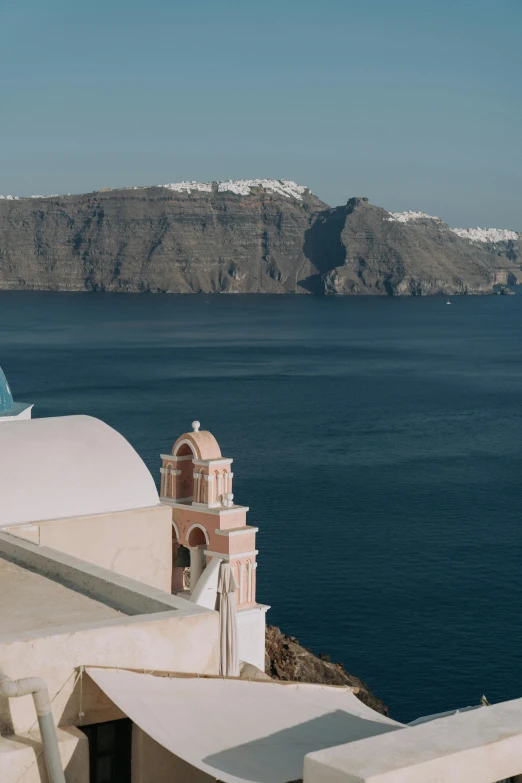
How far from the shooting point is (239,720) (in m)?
9.41

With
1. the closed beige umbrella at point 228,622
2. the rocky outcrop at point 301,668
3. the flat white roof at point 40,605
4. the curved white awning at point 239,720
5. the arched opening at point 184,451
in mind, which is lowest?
the rocky outcrop at point 301,668

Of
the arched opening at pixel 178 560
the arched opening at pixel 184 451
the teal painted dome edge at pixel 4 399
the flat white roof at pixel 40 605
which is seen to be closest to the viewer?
the flat white roof at pixel 40 605

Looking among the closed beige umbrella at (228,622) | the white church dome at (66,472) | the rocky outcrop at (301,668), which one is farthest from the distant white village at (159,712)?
the rocky outcrop at (301,668)

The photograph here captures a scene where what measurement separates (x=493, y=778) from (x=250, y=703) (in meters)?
2.50

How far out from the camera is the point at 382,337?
14650 centimetres

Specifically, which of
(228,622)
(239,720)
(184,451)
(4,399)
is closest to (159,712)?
(239,720)

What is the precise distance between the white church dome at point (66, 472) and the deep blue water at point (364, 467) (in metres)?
14.4

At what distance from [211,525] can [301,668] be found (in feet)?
29.6

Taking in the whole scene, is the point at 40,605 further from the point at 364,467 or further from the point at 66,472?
the point at 364,467

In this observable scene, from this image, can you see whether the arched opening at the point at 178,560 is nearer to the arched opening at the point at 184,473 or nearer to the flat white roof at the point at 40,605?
the arched opening at the point at 184,473

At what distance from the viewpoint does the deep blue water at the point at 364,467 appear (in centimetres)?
3316

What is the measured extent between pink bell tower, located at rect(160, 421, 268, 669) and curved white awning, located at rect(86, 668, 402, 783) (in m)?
A: 8.13

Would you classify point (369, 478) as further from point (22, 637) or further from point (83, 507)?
point (22, 637)

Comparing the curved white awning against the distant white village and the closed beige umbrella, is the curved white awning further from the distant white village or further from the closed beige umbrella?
the closed beige umbrella
